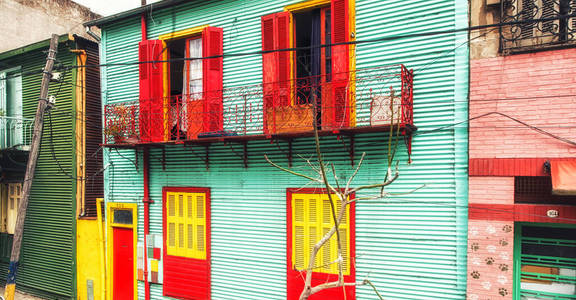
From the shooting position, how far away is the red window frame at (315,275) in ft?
23.5

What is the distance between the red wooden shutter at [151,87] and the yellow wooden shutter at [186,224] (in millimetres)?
1876

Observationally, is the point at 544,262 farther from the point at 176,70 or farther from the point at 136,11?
the point at 136,11

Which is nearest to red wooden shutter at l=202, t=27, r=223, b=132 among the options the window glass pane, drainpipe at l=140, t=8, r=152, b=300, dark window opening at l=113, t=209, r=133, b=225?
the window glass pane

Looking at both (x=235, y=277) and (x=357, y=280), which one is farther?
→ (x=235, y=277)

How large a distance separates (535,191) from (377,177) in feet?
8.98

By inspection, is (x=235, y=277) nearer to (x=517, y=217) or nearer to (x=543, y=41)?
(x=517, y=217)

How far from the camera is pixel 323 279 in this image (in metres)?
7.38

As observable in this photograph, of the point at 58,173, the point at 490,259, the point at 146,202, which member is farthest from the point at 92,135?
the point at 490,259

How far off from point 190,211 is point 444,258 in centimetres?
620

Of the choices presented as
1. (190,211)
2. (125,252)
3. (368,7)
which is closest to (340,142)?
(368,7)

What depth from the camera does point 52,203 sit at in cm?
1127

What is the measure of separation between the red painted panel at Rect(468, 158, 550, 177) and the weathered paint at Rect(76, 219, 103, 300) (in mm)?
10370

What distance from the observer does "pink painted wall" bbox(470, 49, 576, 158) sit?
18.2 feet

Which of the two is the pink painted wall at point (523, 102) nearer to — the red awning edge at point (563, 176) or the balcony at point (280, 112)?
the red awning edge at point (563, 176)
